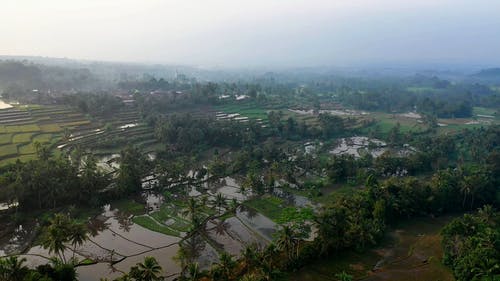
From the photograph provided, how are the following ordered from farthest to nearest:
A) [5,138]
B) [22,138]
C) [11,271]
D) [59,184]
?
[22,138] → [5,138] → [59,184] → [11,271]

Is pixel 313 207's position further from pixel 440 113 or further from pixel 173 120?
pixel 440 113

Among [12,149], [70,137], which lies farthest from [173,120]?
[12,149]

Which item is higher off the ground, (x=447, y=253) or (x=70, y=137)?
(x=70, y=137)

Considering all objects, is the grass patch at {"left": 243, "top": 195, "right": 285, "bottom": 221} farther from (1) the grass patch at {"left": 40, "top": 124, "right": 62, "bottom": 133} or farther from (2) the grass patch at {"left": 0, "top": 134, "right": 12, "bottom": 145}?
(1) the grass patch at {"left": 40, "top": 124, "right": 62, "bottom": 133}

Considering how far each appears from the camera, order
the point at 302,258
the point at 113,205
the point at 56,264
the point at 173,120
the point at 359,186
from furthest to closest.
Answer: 1. the point at 173,120
2. the point at 359,186
3. the point at 113,205
4. the point at 302,258
5. the point at 56,264

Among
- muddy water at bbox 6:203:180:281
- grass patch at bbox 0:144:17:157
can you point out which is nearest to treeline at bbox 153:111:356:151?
grass patch at bbox 0:144:17:157

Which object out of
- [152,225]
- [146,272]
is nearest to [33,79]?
[152,225]

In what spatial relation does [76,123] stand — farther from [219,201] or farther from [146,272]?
[146,272]
